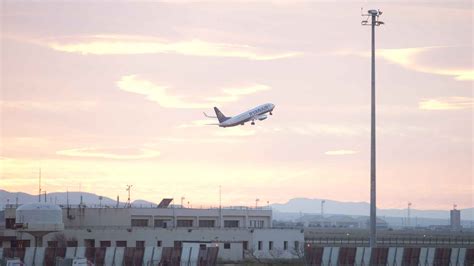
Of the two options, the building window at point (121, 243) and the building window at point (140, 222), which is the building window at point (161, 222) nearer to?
the building window at point (140, 222)

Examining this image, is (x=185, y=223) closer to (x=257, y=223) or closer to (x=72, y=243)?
(x=257, y=223)

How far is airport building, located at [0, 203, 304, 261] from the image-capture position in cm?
9825

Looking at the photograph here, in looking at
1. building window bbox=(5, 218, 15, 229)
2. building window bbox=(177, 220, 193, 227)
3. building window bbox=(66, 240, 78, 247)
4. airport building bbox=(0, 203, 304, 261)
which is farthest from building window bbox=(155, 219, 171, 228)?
building window bbox=(5, 218, 15, 229)

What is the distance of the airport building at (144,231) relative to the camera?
9825 cm

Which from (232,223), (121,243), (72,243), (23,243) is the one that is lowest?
(23,243)

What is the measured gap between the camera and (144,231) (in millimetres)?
104750

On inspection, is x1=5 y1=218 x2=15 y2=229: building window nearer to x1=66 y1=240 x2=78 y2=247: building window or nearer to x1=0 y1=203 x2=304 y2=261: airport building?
x1=0 y1=203 x2=304 y2=261: airport building

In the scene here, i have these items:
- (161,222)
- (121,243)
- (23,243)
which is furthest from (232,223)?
(23,243)

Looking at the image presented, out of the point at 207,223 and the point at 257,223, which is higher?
the point at 257,223

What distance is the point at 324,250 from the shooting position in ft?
224

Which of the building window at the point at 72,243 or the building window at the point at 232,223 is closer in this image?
the building window at the point at 72,243

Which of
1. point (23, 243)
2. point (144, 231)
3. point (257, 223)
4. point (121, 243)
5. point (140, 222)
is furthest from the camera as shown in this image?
point (257, 223)

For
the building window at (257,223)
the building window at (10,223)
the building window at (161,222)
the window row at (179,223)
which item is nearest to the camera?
the building window at (10,223)

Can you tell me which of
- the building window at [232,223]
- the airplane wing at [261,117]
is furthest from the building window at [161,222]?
the airplane wing at [261,117]
